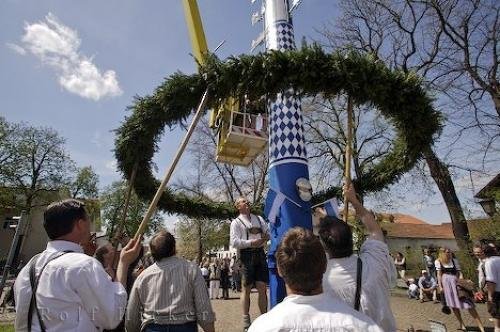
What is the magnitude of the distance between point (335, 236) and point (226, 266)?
19.5 m

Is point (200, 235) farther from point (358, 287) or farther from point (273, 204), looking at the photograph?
point (358, 287)

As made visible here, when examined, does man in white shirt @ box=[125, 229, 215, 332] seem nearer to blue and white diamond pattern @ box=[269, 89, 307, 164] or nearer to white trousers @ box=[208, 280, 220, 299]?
blue and white diamond pattern @ box=[269, 89, 307, 164]

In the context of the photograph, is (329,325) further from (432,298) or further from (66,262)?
(432,298)

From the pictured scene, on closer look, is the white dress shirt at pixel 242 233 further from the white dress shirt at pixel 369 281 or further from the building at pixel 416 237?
the building at pixel 416 237

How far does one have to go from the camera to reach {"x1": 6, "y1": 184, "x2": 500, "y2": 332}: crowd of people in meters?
2.15

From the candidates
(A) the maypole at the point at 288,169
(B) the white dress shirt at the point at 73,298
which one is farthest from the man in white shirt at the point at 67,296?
(A) the maypole at the point at 288,169

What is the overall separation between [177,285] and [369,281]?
6.41 ft

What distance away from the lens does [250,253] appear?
708cm

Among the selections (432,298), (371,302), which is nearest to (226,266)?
(432,298)

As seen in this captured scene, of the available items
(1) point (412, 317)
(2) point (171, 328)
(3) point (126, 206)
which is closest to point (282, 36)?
(3) point (126, 206)

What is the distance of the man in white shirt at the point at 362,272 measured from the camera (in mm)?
2980

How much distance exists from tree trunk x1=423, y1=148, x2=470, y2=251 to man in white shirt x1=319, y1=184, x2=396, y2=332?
17.2m

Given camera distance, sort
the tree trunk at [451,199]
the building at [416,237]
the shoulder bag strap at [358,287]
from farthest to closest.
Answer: the building at [416,237] < the tree trunk at [451,199] < the shoulder bag strap at [358,287]

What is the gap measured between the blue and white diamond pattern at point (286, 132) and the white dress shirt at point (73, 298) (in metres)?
6.22
